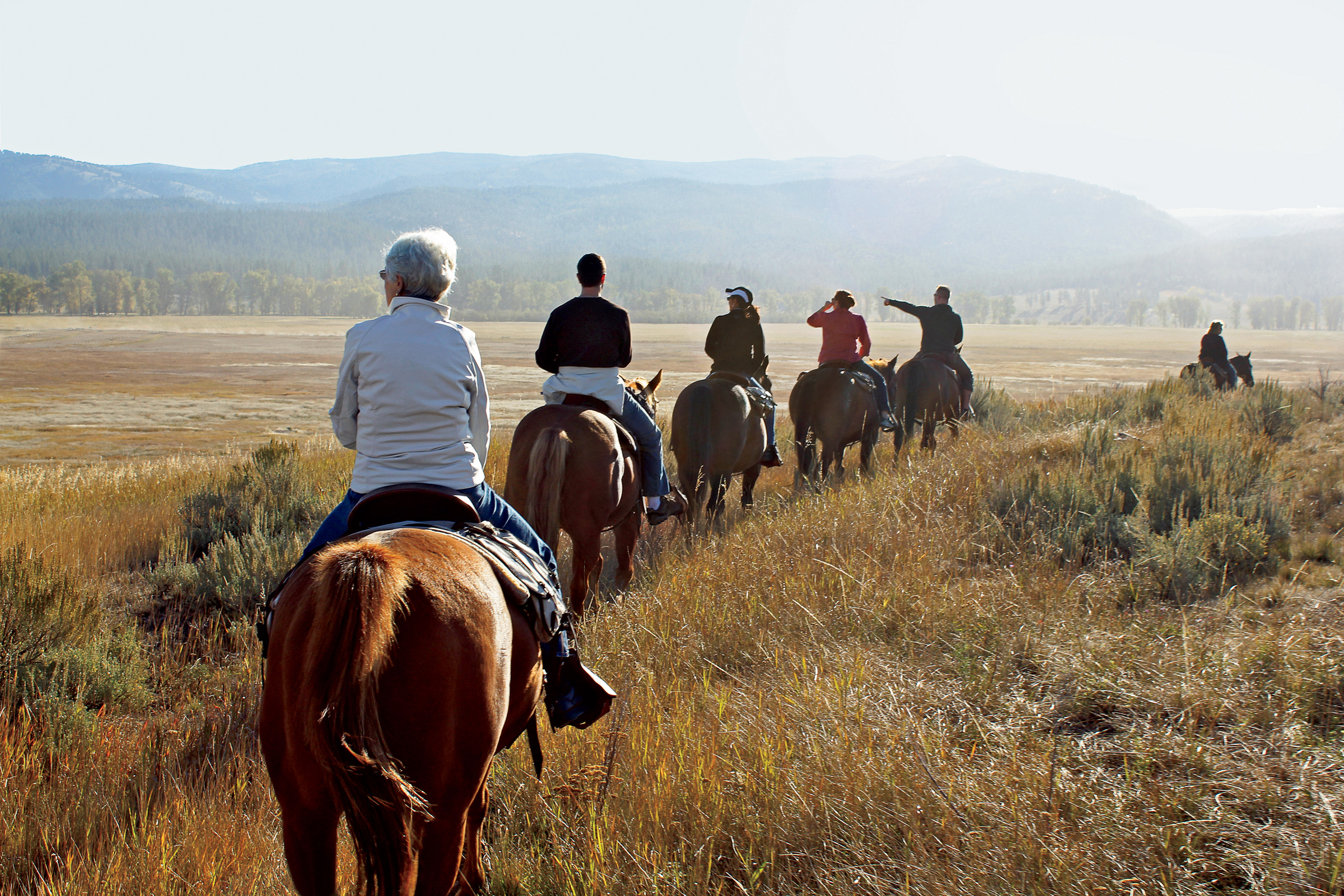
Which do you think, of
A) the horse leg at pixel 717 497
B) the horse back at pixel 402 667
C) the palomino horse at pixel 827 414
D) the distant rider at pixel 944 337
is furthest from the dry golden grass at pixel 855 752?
the distant rider at pixel 944 337

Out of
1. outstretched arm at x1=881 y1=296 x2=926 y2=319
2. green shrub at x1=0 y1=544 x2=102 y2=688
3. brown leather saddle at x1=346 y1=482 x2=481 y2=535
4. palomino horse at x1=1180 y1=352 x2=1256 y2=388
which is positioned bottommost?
green shrub at x1=0 y1=544 x2=102 y2=688

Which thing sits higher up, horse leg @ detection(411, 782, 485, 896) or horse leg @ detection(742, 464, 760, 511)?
horse leg @ detection(411, 782, 485, 896)

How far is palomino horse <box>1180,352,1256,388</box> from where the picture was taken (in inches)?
643

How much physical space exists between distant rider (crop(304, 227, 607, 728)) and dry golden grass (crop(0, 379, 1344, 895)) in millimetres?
581

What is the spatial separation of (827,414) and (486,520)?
8.23 m

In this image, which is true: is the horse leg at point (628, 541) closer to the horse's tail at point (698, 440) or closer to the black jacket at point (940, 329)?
the horse's tail at point (698, 440)

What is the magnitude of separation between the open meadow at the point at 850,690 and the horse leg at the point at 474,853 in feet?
0.73

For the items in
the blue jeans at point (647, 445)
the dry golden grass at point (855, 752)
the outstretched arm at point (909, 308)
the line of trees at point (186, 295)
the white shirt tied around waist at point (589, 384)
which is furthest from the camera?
the line of trees at point (186, 295)

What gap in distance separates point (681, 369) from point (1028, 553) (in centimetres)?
3982

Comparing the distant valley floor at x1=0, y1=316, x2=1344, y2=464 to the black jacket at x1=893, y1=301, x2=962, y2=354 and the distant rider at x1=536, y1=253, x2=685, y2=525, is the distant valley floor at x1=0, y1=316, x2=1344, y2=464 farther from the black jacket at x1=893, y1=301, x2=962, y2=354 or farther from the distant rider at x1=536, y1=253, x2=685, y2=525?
the distant rider at x1=536, y1=253, x2=685, y2=525

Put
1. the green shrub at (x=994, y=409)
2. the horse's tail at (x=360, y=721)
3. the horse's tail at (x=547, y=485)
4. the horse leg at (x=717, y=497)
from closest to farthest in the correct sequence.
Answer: the horse's tail at (x=360, y=721) → the horse's tail at (x=547, y=485) → the horse leg at (x=717, y=497) → the green shrub at (x=994, y=409)

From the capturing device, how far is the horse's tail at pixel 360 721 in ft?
6.40

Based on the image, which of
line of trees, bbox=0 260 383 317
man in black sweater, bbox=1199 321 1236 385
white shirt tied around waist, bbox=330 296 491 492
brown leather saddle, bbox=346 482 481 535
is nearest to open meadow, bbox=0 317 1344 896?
brown leather saddle, bbox=346 482 481 535

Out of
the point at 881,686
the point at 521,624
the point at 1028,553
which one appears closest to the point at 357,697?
the point at 521,624
